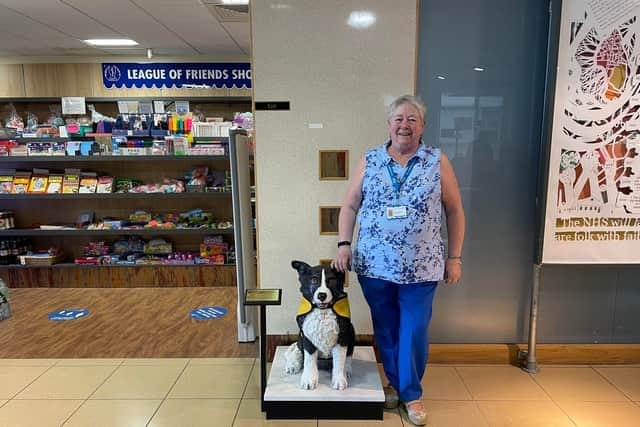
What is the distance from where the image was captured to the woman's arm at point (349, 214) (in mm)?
2002

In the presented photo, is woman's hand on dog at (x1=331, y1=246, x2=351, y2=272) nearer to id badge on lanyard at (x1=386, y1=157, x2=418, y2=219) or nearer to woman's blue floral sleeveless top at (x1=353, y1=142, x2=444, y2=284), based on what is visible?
woman's blue floral sleeveless top at (x1=353, y1=142, x2=444, y2=284)

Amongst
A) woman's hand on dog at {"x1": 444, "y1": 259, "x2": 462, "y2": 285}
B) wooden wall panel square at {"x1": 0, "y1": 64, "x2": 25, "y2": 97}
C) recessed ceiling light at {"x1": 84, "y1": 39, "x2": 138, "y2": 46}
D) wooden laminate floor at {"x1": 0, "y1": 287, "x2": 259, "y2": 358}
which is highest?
recessed ceiling light at {"x1": 84, "y1": 39, "x2": 138, "y2": 46}

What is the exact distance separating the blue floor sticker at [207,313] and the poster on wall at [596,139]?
2.50m

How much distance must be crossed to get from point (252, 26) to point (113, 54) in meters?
3.42

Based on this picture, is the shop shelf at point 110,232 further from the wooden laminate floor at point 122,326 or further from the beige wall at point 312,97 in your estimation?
the beige wall at point 312,97

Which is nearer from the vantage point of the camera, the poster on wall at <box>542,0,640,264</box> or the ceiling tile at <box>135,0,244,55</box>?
the poster on wall at <box>542,0,640,264</box>

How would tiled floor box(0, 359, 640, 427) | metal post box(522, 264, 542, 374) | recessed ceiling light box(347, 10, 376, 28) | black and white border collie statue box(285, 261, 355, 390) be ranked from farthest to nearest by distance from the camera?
metal post box(522, 264, 542, 374) < recessed ceiling light box(347, 10, 376, 28) < tiled floor box(0, 359, 640, 427) < black and white border collie statue box(285, 261, 355, 390)

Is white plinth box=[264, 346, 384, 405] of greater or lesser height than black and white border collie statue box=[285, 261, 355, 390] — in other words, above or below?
below

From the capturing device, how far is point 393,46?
2.35 m

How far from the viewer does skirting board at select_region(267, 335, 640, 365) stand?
2.61m

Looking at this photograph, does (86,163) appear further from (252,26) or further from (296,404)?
(296,404)

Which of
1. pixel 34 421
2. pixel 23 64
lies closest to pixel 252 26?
pixel 34 421

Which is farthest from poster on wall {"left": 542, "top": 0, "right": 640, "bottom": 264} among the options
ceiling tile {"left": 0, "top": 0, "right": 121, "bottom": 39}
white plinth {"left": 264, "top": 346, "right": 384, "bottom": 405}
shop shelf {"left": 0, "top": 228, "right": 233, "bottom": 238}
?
ceiling tile {"left": 0, "top": 0, "right": 121, "bottom": 39}

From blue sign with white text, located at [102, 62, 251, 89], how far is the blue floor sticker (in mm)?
2765
